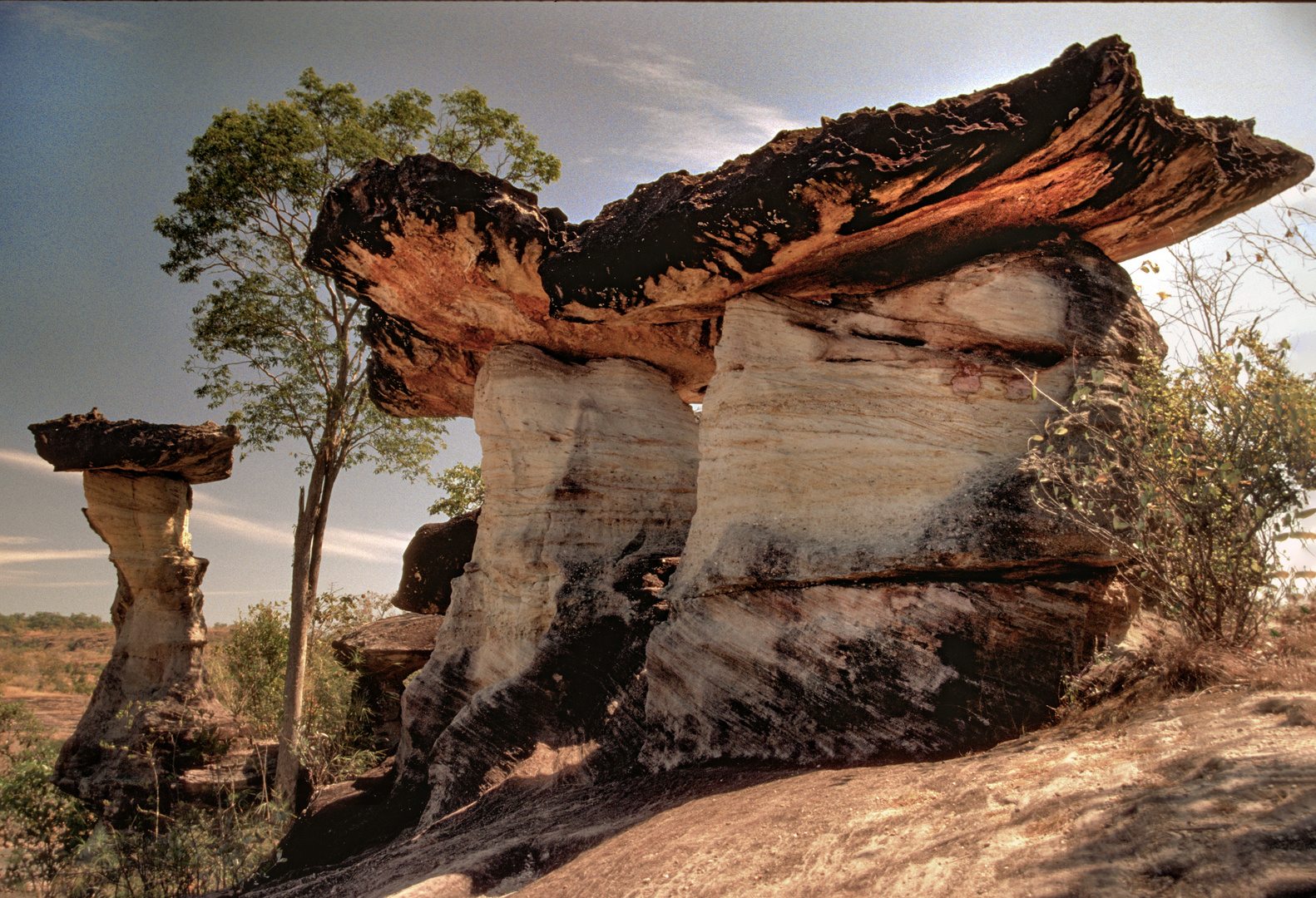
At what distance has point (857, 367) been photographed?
23.8ft

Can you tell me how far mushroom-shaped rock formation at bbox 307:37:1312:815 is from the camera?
5.79 metres

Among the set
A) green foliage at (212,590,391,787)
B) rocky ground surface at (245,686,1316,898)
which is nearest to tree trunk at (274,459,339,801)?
green foliage at (212,590,391,787)

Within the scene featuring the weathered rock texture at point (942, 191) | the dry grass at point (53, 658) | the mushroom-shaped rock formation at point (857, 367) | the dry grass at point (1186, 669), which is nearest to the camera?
the dry grass at point (1186, 669)

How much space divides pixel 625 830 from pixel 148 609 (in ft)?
37.7

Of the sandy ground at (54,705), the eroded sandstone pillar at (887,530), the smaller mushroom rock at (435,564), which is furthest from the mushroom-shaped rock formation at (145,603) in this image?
the sandy ground at (54,705)

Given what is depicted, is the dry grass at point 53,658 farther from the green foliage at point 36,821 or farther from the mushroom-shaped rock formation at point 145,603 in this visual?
the green foliage at point 36,821

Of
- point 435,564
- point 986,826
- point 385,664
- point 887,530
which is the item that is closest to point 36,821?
point 385,664

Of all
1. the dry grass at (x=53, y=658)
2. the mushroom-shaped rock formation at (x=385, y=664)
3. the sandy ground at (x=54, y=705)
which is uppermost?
the mushroom-shaped rock formation at (x=385, y=664)

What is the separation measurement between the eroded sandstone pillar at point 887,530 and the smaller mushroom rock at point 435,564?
20.5ft

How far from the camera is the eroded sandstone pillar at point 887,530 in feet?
18.5

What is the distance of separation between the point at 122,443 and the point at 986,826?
1381 cm

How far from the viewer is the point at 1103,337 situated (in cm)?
656

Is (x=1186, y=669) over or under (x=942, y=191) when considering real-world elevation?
under

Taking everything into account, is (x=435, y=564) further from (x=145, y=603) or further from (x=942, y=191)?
(x=942, y=191)
